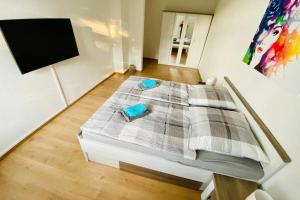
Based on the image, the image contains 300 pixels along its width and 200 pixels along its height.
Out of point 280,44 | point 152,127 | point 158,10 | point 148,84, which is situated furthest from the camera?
point 158,10

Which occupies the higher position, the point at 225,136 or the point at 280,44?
the point at 280,44

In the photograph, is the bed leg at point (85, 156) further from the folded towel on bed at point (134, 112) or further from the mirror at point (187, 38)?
the mirror at point (187, 38)

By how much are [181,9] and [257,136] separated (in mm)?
4445

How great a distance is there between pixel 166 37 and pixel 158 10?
3.01 ft

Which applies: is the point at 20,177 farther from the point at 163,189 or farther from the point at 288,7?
the point at 288,7

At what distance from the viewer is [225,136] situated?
1.18 meters

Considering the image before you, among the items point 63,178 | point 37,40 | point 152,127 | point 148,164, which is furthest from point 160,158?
point 37,40

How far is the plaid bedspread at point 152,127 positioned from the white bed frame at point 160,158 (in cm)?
15

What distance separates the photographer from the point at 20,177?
4.79 ft

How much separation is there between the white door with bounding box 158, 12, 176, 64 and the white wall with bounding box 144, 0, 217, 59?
0.37 meters

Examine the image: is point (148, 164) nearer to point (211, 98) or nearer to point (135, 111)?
point (135, 111)

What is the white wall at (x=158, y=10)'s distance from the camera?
4.16m

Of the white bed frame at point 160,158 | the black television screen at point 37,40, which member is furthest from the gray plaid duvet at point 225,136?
the black television screen at point 37,40

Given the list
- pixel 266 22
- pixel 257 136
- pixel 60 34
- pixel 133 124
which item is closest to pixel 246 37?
pixel 266 22
